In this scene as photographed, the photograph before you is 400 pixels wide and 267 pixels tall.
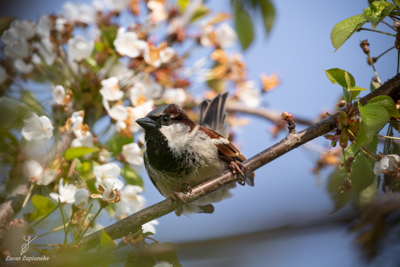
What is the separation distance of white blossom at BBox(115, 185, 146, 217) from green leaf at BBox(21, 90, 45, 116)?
750mm

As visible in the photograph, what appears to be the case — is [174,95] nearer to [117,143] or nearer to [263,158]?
[117,143]

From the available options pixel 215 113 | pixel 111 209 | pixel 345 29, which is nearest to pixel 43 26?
pixel 111 209

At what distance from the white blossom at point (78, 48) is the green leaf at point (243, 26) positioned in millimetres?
1067

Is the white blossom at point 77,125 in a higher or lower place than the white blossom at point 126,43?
lower

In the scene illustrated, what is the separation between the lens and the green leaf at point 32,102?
2009 mm

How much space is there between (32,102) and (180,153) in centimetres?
96

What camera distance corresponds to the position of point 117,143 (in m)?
2.07

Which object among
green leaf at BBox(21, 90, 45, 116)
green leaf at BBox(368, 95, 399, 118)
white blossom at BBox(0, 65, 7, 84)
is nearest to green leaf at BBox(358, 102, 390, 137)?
green leaf at BBox(368, 95, 399, 118)

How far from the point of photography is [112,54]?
2.29m

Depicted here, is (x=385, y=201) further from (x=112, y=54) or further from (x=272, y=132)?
(x=272, y=132)

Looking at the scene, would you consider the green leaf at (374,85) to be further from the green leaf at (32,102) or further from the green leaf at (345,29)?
the green leaf at (32,102)

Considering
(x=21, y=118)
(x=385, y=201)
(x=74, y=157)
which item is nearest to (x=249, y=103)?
(x=74, y=157)

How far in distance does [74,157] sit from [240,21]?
1.55 meters
